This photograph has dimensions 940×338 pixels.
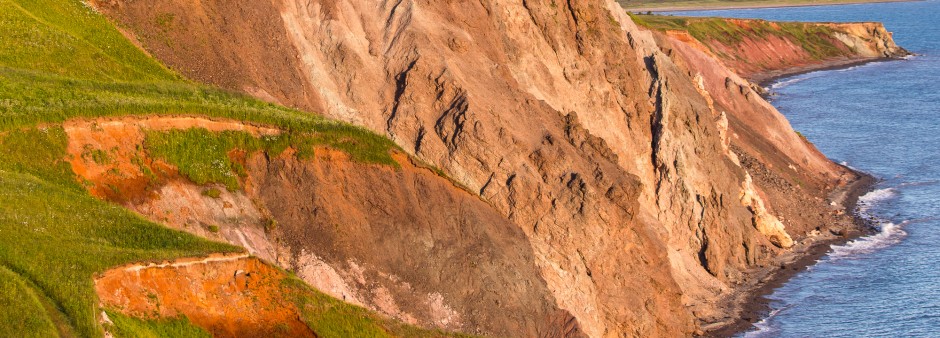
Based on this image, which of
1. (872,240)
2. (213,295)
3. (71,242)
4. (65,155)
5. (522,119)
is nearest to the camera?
(71,242)

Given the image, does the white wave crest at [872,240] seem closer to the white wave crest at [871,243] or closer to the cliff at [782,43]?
the white wave crest at [871,243]

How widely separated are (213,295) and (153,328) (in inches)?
75.6

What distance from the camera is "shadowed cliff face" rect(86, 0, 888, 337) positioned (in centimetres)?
3188

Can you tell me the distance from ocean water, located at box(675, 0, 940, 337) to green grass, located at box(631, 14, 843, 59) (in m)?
13.1

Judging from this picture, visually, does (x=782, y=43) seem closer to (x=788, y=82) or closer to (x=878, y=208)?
(x=788, y=82)

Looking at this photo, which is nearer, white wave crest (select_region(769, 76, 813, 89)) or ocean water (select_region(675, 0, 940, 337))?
ocean water (select_region(675, 0, 940, 337))

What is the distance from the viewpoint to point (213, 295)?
21.6 m

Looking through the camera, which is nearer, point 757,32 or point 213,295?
point 213,295

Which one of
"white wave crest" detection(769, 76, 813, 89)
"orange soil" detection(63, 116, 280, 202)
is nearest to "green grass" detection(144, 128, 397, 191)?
"orange soil" detection(63, 116, 280, 202)

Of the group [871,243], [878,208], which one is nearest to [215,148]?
[871,243]

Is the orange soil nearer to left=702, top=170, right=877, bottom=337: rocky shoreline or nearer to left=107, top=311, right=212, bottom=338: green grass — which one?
left=107, top=311, right=212, bottom=338: green grass

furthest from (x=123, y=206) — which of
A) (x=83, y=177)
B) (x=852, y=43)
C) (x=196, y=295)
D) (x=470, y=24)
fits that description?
(x=852, y=43)

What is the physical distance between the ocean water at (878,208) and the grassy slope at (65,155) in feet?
54.8

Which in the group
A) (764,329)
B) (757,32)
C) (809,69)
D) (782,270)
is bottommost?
(764,329)
